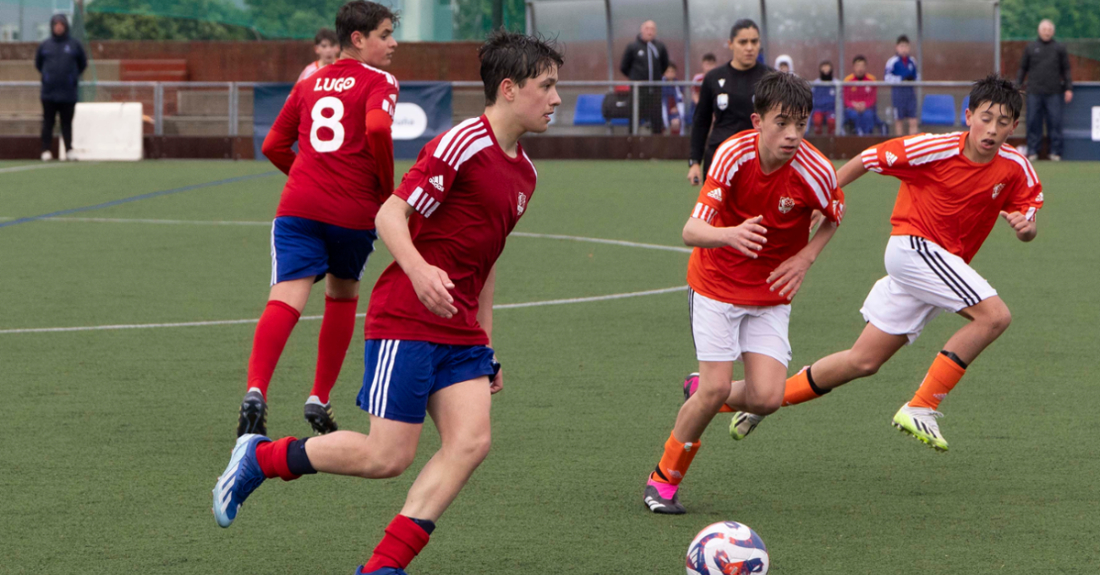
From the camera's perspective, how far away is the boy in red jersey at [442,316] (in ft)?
13.1

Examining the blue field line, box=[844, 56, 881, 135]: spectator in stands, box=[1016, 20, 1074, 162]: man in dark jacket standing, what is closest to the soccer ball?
the blue field line

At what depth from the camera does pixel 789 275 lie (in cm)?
506

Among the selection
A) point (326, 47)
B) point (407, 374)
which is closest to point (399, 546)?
point (407, 374)

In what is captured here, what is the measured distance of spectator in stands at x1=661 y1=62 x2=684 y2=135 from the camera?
22.9 m

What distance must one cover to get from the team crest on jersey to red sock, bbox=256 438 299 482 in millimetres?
2240

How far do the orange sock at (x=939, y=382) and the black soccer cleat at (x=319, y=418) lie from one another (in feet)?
8.25

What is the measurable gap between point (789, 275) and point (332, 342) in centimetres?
221

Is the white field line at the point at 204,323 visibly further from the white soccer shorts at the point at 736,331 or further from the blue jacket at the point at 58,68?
the blue jacket at the point at 58,68

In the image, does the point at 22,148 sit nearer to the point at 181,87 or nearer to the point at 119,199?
the point at 181,87

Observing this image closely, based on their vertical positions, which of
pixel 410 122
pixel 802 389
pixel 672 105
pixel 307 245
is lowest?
pixel 802 389

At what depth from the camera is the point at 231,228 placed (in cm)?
1417

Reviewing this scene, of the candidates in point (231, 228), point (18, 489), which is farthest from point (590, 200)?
point (18, 489)

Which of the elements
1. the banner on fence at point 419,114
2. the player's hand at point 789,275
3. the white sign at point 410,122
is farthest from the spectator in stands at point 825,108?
the player's hand at point 789,275

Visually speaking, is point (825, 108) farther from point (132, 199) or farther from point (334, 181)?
point (334, 181)
